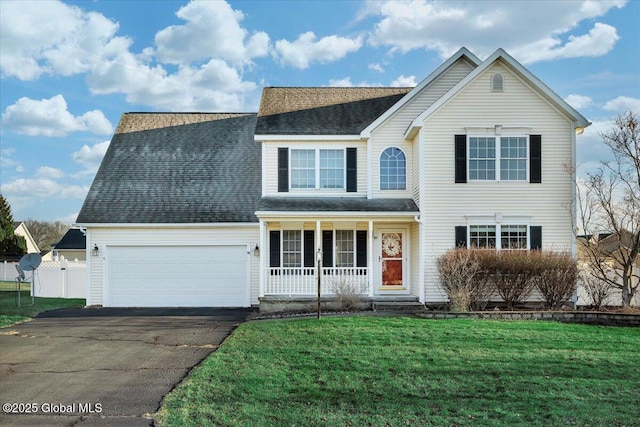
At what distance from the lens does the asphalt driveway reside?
22.4 feet

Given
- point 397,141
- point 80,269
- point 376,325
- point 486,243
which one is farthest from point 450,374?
point 80,269

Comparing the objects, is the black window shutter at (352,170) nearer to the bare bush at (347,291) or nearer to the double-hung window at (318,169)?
the double-hung window at (318,169)

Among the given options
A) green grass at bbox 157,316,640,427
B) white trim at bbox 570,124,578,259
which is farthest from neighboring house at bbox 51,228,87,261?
white trim at bbox 570,124,578,259

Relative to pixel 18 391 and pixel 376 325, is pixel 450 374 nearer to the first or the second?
pixel 376 325

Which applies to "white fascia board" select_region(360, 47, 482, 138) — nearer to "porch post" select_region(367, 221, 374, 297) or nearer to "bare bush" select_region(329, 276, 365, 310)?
"porch post" select_region(367, 221, 374, 297)

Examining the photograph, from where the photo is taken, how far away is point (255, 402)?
22.9 feet

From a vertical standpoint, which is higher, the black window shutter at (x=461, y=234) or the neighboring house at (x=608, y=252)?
the black window shutter at (x=461, y=234)

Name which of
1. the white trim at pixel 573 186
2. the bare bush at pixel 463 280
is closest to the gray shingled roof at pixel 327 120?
the bare bush at pixel 463 280

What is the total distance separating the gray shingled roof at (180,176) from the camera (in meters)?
19.0

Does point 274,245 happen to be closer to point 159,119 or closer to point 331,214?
point 331,214

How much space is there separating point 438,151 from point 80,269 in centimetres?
1774

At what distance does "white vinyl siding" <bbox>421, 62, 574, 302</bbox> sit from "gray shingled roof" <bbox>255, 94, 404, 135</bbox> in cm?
287

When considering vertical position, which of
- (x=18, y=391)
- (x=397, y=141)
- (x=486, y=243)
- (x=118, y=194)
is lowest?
(x=18, y=391)

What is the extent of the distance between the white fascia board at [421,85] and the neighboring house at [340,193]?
4 centimetres
